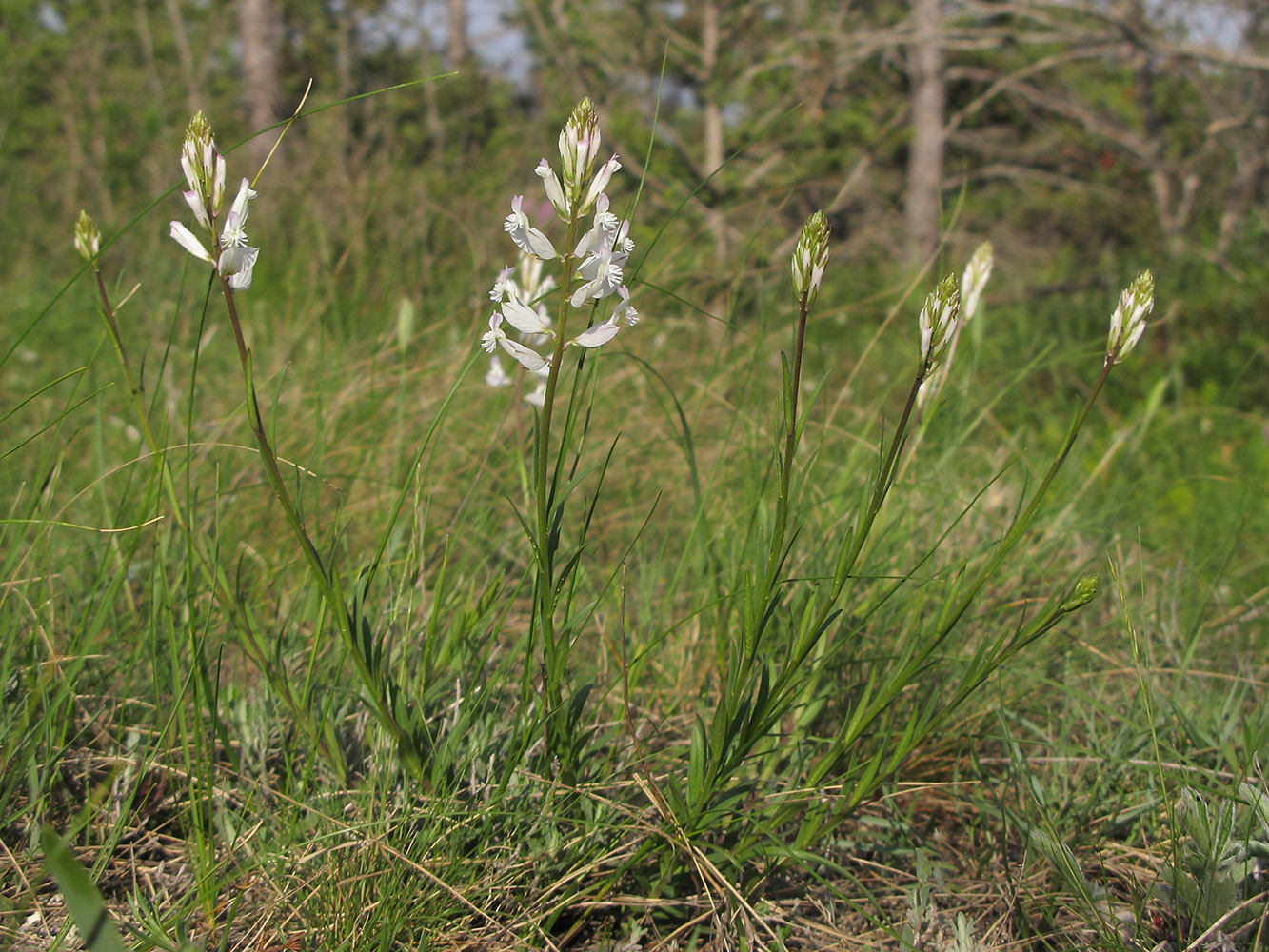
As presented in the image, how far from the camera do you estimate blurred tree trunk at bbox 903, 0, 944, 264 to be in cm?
714

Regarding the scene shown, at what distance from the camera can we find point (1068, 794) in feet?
4.24

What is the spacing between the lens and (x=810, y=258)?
79cm

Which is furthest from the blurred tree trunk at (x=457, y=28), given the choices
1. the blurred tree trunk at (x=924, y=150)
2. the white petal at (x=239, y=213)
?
the white petal at (x=239, y=213)

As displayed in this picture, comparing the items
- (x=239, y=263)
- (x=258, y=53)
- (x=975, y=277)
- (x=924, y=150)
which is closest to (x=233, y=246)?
(x=239, y=263)

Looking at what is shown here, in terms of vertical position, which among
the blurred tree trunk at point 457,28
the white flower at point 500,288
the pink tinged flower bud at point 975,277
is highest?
the blurred tree trunk at point 457,28

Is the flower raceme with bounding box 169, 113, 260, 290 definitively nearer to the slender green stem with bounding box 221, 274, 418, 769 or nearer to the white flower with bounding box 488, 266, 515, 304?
the slender green stem with bounding box 221, 274, 418, 769

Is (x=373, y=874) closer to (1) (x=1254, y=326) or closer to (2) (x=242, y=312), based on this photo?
(2) (x=242, y=312)

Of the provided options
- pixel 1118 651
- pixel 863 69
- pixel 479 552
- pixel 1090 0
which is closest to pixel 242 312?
pixel 479 552

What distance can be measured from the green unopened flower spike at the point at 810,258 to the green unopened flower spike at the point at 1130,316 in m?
0.31

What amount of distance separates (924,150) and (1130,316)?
777 cm

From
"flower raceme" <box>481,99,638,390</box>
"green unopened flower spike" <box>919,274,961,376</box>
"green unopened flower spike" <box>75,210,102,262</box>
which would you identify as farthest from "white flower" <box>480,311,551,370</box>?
"green unopened flower spike" <box>75,210,102,262</box>

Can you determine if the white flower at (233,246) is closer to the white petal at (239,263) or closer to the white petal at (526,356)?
the white petal at (239,263)

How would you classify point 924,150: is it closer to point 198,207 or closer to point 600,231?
point 600,231

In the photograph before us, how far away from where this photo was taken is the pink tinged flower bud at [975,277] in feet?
4.81
